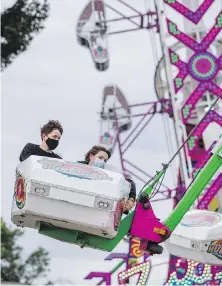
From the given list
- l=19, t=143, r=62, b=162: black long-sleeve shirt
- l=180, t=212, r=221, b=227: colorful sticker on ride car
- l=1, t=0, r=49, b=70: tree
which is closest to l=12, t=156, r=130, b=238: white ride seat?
l=19, t=143, r=62, b=162: black long-sleeve shirt

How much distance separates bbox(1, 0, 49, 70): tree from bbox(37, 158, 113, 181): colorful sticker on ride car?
6105 mm

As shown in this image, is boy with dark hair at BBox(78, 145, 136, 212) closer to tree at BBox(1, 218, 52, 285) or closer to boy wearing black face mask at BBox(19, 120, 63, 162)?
boy wearing black face mask at BBox(19, 120, 63, 162)

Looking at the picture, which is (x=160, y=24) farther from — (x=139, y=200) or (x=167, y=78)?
(x=139, y=200)

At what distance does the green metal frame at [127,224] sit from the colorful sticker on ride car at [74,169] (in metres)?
0.46

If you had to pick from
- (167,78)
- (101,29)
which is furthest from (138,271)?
(101,29)

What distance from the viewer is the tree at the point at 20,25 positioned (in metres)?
11.0

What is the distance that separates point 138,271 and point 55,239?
8.13 m

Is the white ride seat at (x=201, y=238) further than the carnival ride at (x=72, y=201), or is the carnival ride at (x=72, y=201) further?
the white ride seat at (x=201, y=238)

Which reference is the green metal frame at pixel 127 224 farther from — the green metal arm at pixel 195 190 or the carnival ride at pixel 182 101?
the carnival ride at pixel 182 101

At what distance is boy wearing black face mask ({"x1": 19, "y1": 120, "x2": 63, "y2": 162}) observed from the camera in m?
5.32

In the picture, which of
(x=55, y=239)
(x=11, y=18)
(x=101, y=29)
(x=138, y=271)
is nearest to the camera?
(x=55, y=239)

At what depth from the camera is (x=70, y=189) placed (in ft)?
16.3

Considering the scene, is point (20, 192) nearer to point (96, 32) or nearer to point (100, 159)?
point (100, 159)

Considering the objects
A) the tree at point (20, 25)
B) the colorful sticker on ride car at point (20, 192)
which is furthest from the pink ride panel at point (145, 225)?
the tree at point (20, 25)
